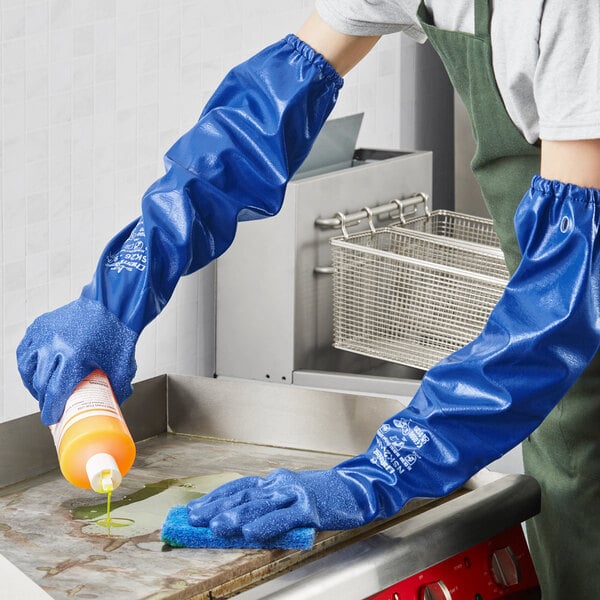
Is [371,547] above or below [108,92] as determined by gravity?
below

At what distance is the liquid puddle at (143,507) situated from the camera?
1495mm

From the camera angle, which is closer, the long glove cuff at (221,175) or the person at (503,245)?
the person at (503,245)

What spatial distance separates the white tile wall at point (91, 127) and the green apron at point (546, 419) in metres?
0.88

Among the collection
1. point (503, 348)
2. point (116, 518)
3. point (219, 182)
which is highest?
point (219, 182)

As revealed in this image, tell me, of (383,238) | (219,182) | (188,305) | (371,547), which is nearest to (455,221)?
(383,238)

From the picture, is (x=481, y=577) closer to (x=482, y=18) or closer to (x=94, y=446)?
(x=94, y=446)

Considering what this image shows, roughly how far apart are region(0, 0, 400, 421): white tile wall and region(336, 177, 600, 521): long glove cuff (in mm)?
1035

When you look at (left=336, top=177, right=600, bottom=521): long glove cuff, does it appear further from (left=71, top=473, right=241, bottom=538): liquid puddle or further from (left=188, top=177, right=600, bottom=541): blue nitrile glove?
(left=71, top=473, right=241, bottom=538): liquid puddle

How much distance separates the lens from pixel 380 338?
94.3 inches

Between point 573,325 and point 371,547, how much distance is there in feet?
1.13

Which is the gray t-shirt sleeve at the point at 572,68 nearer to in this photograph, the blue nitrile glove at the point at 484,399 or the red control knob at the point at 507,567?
the blue nitrile glove at the point at 484,399

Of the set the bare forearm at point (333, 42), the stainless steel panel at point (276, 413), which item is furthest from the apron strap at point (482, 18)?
the stainless steel panel at point (276, 413)

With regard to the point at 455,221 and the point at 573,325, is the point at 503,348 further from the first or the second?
the point at 455,221

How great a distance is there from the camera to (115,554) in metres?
1.41
